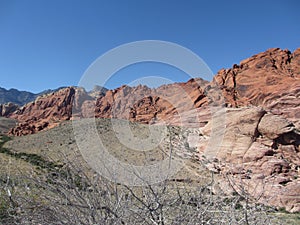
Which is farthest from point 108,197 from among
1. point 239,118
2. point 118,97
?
point 118,97

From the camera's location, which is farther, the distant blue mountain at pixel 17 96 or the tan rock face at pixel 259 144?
the distant blue mountain at pixel 17 96

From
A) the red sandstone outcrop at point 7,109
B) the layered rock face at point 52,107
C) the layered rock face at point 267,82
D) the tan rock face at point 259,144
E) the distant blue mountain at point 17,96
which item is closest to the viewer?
the tan rock face at point 259,144

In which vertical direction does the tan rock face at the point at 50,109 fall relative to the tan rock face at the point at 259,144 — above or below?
above

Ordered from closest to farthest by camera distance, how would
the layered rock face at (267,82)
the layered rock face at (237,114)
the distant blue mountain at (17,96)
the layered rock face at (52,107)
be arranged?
the layered rock face at (237,114) → the layered rock face at (267,82) → the layered rock face at (52,107) → the distant blue mountain at (17,96)

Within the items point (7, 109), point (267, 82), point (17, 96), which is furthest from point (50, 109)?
point (17, 96)

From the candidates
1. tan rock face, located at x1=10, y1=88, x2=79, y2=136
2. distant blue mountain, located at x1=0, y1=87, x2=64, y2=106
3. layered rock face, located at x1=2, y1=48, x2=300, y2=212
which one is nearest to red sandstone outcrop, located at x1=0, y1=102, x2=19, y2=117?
tan rock face, located at x1=10, y1=88, x2=79, y2=136

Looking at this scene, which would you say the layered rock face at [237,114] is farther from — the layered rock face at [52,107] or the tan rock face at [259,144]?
the layered rock face at [52,107]

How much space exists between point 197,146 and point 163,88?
29571 millimetres

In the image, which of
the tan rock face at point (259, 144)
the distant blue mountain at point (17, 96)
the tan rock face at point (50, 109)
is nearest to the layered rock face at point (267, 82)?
the tan rock face at point (259, 144)

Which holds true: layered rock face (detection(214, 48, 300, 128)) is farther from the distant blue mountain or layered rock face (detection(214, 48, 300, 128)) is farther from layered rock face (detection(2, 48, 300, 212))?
the distant blue mountain

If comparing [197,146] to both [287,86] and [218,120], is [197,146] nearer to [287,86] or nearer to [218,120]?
[218,120]

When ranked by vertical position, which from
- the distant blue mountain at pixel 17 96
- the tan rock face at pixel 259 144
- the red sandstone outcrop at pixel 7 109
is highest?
the distant blue mountain at pixel 17 96

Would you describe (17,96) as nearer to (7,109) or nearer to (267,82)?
(7,109)

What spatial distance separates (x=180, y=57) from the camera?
11422 millimetres
